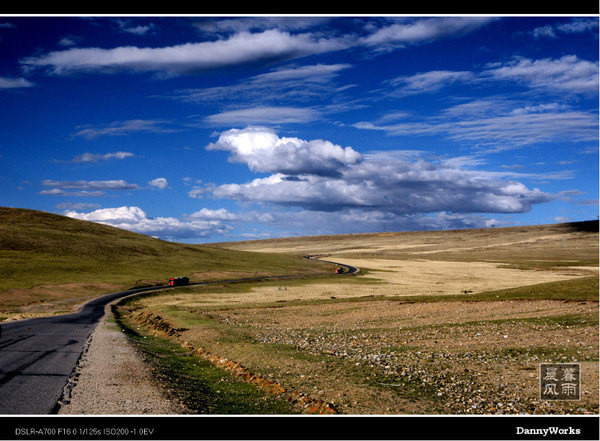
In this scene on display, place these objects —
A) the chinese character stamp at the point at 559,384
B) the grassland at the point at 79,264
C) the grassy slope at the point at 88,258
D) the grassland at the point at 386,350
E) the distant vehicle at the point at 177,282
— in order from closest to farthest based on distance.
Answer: the chinese character stamp at the point at 559,384 → the grassland at the point at 386,350 → the grassland at the point at 79,264 → the distant vehicle at the point at 177,282 → the grassy slope at the point at 88,258

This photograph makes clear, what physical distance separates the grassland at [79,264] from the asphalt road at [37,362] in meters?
23.2

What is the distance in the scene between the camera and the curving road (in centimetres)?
1456

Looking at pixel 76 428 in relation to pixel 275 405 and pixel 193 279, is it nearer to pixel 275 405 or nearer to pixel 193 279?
pixel 275 405

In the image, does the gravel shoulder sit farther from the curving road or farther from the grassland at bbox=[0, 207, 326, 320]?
the grassland at bbox=[0, 207, 326, 320]

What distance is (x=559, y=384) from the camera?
51.3ft

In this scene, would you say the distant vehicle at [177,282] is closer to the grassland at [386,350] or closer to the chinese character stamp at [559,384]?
the grassland at [386,350]

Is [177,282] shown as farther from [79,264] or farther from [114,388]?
[114,388]

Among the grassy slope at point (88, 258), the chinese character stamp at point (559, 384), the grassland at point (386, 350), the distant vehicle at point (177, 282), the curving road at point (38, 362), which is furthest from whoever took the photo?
the grassy slope at point (88, 258)

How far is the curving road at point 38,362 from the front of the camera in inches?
573

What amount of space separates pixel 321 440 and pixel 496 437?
392 cm

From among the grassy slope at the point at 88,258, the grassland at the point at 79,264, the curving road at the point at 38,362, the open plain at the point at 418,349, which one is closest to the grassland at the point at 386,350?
the open plain at the point at 418,349

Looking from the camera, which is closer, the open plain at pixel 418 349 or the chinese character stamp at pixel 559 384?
the chinese character stamp at pixel 559 384

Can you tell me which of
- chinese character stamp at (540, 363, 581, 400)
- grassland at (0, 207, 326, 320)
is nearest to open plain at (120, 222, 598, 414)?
chinese character stamp at (540, 363, 581, 400)

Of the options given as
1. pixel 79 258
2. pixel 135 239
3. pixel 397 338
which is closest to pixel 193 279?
pixel 79 258
